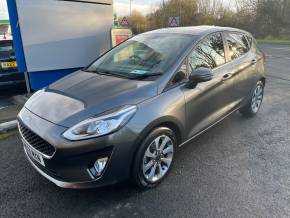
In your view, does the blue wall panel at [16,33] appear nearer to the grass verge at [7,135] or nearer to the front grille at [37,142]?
the grass verge at [7,135]

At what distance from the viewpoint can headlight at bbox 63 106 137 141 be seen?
102 inches

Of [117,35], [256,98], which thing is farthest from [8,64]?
[256,98]

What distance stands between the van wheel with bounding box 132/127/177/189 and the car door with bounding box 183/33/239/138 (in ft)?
1.33

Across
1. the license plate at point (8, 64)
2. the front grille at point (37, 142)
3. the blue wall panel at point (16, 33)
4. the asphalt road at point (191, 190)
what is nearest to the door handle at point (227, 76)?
the asphalt road at point (191, 190)

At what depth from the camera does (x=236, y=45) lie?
464 cm

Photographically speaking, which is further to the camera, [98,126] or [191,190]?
[191,190]

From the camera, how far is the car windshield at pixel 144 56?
11.2 ft

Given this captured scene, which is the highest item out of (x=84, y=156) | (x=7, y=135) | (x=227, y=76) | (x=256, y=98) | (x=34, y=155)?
(x=227, y=76)

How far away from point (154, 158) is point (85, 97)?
1001 millimetres

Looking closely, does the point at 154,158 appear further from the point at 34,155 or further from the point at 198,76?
the point at 34,155

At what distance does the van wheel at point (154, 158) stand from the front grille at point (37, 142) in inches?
32.6

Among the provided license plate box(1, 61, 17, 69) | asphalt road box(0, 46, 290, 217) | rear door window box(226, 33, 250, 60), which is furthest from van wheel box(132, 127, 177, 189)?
license plate box(1, 61, 17, 69)

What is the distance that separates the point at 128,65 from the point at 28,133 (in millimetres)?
1507

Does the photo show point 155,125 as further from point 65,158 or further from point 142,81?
point 65,158
